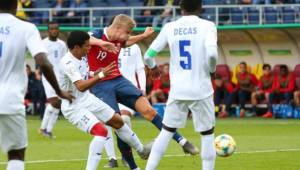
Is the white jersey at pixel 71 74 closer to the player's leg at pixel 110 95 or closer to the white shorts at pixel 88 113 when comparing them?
the white shorts at pixel 88 113

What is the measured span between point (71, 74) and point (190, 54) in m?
1.89

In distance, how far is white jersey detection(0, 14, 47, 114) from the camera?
31.9 feet

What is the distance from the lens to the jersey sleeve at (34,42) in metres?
9.59

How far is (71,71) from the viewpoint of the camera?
13.1m

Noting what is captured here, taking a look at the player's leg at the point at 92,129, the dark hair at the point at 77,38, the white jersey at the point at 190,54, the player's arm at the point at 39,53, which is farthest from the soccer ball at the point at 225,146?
the player's arm at the point at 39,53

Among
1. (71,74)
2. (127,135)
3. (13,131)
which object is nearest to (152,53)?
(71,74)

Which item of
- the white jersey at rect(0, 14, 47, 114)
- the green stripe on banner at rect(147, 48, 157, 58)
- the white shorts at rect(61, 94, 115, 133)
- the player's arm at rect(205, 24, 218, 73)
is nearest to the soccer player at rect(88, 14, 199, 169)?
the white shorts at rect(61, 94, 115, 133)

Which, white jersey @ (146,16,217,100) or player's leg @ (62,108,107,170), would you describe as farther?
player's leg @ (62,108,107,170)

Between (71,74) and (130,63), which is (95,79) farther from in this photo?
(130,63)

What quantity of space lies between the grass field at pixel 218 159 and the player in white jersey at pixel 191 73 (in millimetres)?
2541

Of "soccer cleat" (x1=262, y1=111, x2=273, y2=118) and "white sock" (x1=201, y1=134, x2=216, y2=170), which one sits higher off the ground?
"white sock" (x1=201, y1=134, x2=216, y2=170)

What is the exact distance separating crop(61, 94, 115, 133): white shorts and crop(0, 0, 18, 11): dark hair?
3.44 m

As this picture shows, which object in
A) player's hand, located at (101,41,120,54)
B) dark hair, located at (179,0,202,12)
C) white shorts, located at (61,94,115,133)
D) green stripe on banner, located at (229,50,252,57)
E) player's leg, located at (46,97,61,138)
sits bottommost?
player's leg, located at (46,97,61,138)

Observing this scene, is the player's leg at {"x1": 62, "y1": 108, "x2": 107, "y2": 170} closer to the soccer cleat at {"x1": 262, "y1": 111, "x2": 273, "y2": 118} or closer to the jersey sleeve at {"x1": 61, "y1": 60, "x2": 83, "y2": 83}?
the jersey sleeve at {"x1": 61, "y1": 60, "x2": 83, "y2": 83}
